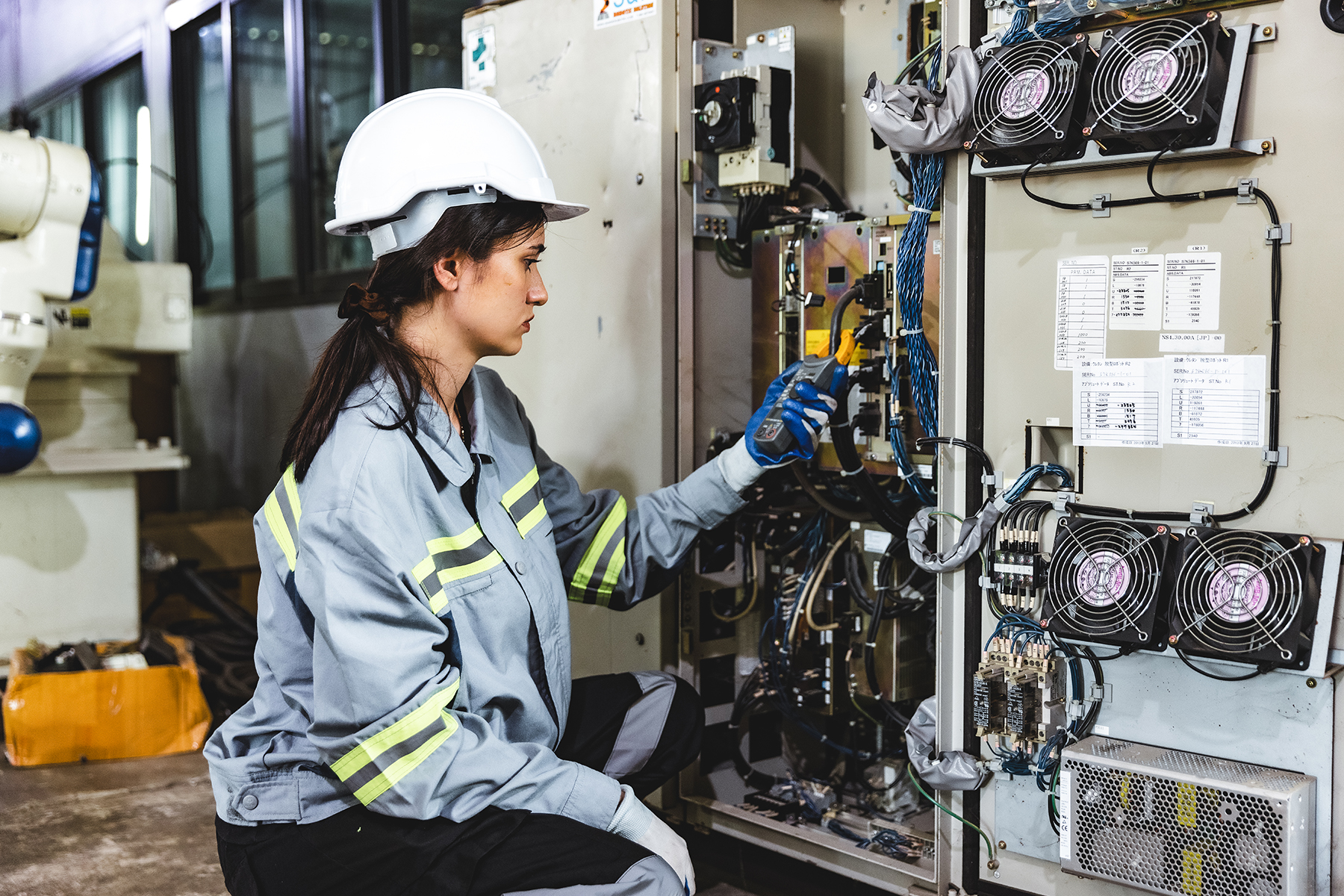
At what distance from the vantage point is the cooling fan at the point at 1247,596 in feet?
4.71

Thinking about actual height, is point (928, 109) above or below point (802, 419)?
above

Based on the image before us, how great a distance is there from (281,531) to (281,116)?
410 centimetres

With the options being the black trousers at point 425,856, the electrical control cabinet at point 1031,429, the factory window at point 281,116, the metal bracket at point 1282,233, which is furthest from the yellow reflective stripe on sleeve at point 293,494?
the factory window at point 281,116

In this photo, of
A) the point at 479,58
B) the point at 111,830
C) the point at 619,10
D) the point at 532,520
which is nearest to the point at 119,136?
the point at 479,58

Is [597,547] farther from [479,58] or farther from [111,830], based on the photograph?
[111,830]

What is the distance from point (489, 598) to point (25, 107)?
6.59m

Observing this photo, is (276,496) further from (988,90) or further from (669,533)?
(988,90)

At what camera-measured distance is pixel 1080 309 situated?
1623 millimetres

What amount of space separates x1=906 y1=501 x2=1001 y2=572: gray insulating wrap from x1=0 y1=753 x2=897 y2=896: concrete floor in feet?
2.40

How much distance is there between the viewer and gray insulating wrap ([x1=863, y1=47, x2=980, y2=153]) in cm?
165

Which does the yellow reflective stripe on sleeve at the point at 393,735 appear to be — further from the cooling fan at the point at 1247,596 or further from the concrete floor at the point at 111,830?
the concrete floor at the point at 111,830

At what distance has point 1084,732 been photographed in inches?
65.6

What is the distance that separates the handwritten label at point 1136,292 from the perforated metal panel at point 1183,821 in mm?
606

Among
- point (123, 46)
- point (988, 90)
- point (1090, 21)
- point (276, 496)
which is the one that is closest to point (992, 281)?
point (988, 90)
